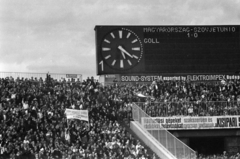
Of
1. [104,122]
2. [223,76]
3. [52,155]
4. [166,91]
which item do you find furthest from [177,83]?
[52,155]

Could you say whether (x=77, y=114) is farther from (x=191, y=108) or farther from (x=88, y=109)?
(x=191, y=108)

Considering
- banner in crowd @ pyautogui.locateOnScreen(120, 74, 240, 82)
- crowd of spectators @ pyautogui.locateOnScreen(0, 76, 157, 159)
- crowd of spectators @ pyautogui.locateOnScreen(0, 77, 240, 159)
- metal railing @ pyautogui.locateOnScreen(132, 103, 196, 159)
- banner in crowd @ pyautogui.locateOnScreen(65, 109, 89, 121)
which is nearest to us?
metal railing @ pyautogui.locateOnScreen(132, 103, 196, 159)

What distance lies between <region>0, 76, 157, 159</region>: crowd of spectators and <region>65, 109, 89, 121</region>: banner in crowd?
1.11 ft

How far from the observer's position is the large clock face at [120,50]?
41156 millimetres

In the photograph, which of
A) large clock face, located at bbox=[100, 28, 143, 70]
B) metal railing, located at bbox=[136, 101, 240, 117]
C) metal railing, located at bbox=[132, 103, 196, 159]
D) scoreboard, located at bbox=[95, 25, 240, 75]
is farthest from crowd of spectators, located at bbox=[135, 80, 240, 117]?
large clock face, located at bbox=[100, 28, 143, 70]

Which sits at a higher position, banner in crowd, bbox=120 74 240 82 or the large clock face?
the large clock face

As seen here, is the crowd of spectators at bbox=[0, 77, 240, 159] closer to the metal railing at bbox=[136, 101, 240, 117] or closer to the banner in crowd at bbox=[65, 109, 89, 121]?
the metal railing at bbox=[136, 101, 240, 117]

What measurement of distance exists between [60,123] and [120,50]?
10.3m

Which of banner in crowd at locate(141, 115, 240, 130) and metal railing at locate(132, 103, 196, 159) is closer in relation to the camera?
metal railing at locate(132, 103, 196, 159)

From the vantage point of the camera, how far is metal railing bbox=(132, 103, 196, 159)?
97.4 feet

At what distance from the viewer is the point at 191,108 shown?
38031 mm

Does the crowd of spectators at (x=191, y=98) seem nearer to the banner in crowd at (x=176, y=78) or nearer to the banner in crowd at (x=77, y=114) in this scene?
the banner in crowd at (x=176, y=78)

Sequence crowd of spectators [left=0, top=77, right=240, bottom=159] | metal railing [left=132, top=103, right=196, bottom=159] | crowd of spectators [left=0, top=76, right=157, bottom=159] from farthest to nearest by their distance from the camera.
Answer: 1. crowd of spectators [left=0, top=77, right=240, bottom=159]
2. crowd of spectators [left=0, top=76, right=157, bottom=159]
3. metal railing [left=132, top=103, right=196, bottom=159]

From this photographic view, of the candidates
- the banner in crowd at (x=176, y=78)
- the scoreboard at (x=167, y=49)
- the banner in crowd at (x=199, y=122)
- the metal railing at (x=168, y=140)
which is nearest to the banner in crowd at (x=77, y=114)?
the metal railing at (x=168, y=140)
